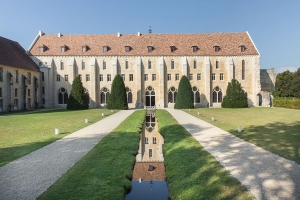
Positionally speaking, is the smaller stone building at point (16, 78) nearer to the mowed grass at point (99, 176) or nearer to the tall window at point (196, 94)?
the tall window at point (196, 94)

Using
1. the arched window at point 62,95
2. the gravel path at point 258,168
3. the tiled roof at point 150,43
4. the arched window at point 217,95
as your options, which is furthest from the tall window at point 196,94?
the gravel path at point 258,168

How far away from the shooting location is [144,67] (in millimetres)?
43594

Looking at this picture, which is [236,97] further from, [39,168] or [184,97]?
[39,168]

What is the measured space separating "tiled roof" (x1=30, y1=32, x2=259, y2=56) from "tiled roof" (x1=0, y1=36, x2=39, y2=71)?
90.3 inches

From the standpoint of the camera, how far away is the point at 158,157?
11000 millimetres

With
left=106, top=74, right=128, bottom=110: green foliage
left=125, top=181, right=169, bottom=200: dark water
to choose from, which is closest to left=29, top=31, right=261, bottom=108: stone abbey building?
left=106, top=74, right=128, bottom=110: green foliage

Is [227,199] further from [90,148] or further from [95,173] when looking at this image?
[90,148]

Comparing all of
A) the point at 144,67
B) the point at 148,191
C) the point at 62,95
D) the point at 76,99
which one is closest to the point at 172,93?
the point at 144,67

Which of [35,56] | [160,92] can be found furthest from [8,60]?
[160,92]

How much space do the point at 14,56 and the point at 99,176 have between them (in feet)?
122

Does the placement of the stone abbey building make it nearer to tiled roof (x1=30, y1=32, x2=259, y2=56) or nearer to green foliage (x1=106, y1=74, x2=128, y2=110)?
tiled roof (x1=30, y1=32, x2=259, y2=56)

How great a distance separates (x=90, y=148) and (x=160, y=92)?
107 feet

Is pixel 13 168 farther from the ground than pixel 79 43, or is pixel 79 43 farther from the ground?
pixel 79 43

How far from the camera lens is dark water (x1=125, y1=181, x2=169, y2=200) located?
23.3ft
